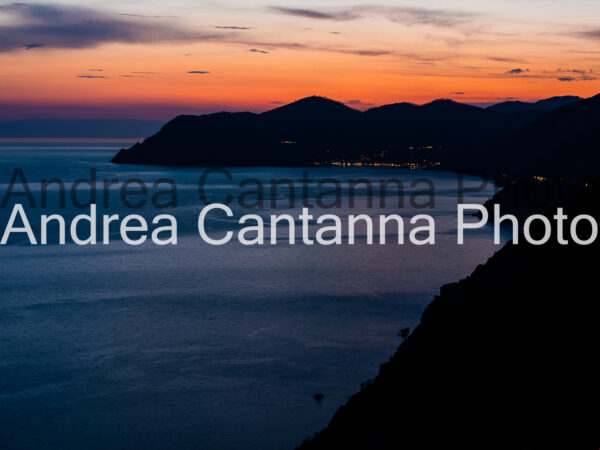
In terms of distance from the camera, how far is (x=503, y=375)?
13391 millimetres

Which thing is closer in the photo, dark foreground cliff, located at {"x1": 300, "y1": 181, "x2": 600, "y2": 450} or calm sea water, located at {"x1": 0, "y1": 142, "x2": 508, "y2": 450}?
dark foreground cliff, located at {"x1": 300, "y1": 181, "x2": 600, "y2": 450}

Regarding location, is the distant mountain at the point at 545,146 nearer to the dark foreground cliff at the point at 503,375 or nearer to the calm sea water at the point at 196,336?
the calm sea water at the point at 196,336

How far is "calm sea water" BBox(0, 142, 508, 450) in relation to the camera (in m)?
18.0

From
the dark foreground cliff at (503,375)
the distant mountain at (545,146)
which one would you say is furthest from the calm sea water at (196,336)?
the distant mountain at (545,146)

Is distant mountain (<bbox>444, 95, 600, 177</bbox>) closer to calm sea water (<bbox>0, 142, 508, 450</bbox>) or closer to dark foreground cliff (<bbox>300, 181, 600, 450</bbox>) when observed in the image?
calm sea water (<bbox>0, 142, 508, 450</bbox>)

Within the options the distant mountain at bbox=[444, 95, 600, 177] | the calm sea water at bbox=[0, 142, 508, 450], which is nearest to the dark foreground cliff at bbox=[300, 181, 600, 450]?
the calm sea water at bbox=[0, 142, 508, 450]

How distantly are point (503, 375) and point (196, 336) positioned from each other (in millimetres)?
14559

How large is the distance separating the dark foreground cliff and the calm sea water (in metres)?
3.86

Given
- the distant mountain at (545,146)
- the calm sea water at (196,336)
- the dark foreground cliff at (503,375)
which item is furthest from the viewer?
the distant mountain at (545,146)

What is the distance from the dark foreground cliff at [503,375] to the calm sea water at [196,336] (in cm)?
386

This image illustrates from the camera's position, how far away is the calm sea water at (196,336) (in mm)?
18031

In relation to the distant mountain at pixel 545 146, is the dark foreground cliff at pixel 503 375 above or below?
below

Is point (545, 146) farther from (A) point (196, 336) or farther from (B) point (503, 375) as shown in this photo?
(B) point (503, 375)

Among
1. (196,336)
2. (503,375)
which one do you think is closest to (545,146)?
(196,336)
